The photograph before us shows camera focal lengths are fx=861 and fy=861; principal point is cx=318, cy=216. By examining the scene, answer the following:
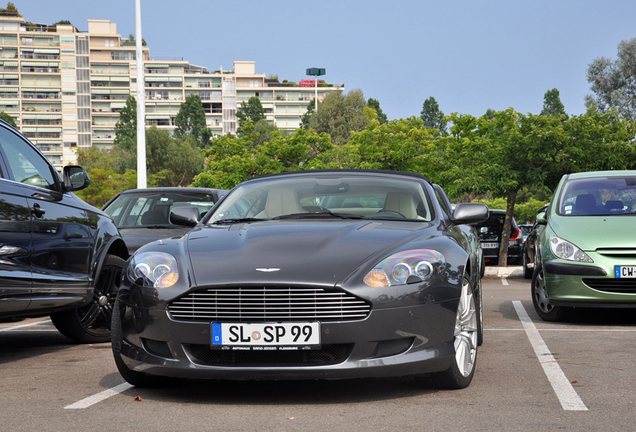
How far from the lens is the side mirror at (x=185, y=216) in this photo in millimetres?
6176

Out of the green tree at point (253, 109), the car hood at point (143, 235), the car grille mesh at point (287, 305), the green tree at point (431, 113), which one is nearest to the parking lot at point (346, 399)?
the car grille mesh at point (287, 305)

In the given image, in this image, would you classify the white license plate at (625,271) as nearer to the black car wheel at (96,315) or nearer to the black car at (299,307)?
the black car at (299,307)

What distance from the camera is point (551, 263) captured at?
859cm

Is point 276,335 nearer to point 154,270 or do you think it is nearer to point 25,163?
point 154,270

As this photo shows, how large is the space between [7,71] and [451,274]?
470ft

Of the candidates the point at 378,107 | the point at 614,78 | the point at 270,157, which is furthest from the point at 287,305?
the point at 378,107

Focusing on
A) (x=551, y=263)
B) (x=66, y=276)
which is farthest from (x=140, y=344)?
(x=551, y=263)

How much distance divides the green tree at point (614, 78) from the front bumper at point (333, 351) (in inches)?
2246

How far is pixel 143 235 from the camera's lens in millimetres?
10062

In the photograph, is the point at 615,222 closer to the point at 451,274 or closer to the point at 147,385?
the point at 451,274

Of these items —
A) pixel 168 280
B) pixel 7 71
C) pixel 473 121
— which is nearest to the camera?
pixel 168 280

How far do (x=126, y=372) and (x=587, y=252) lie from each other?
5.01 metres

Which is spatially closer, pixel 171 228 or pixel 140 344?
pixel 140 344

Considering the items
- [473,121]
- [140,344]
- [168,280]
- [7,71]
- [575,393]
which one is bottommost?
[575,393]
